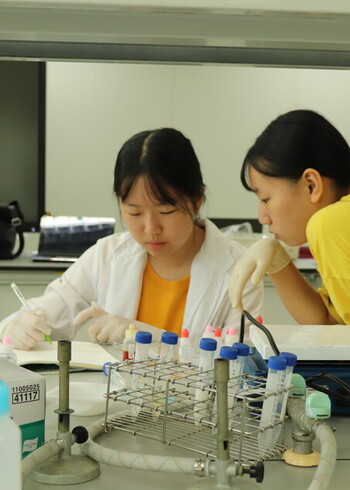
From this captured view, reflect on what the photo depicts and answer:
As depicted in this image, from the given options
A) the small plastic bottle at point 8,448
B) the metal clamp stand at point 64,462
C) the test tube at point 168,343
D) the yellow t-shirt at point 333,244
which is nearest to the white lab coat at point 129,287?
the yellow t-shirt at point 333,244

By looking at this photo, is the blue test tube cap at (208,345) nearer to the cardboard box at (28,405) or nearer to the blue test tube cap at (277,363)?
the blue test tube cap at (277,363)

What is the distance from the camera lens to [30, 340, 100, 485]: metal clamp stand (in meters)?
0.96

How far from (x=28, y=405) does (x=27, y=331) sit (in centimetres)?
78

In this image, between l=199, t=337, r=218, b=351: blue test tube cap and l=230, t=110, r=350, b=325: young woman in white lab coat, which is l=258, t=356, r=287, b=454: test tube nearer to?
l=199, t=337, r=218, b=351: blue test tube cap

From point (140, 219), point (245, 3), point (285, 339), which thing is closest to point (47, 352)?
point (140, 219)

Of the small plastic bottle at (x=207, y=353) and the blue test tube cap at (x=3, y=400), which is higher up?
the blue test tube cap at (x=3, y=400)

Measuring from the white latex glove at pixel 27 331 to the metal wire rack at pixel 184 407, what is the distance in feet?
2.02

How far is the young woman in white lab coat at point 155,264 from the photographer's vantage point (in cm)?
206

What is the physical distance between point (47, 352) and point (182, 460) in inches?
33.8

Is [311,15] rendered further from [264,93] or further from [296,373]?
[264,93]

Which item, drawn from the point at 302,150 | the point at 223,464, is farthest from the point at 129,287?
the point at 223,464

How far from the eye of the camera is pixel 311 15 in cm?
91

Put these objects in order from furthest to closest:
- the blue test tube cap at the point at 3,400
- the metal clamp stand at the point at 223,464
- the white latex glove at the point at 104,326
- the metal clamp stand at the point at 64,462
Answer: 1. the white latex glove at the point at 104,326
2. the metal clamp stand at the point at 64,462
3. the metal clamp stand at the point at 223,464
4. the blue test tube cap at the point at 3,400

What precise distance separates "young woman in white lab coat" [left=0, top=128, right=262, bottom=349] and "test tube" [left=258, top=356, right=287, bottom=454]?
0.85 metres
